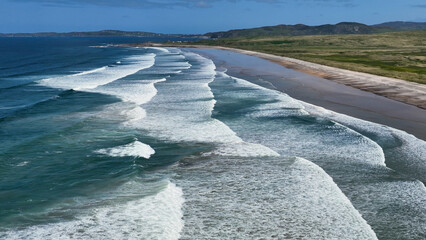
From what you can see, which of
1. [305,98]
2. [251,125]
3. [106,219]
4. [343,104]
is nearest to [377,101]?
[343,104]

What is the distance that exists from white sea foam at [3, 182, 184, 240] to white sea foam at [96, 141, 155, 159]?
5389mm

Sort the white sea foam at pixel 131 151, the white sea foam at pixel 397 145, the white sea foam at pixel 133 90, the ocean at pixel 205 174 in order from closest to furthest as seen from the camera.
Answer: the ocean at pixel 205 174 < the white sea foam at pixel 397 145 < the white sea foam at pixel 131 151 < the white sea foam at pixel 133 90

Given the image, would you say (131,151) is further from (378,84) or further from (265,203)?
(378,84)

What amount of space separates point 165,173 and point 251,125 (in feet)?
30.4

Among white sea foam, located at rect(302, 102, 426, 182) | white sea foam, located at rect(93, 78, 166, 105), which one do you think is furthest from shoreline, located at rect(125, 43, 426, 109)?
white sea foam, located at rect(93, 78, 166, 105)

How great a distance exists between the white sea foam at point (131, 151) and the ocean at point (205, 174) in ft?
0.16

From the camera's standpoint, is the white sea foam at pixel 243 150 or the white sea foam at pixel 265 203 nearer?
the white sea foam at pixel 265 203

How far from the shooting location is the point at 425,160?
60.2 ft

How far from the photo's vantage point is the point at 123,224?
12.5 meters

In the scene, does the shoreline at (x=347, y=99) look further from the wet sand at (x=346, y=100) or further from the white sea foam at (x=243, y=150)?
the white sea foam at (x=243, y=150)

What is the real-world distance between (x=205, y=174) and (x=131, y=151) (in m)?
4.68

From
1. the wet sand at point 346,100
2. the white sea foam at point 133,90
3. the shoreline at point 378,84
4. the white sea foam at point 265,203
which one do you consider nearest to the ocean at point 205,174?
the white sea foam at point 265,203

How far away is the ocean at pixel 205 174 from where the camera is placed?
12516 mm

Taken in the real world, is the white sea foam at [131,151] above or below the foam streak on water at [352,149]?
below
